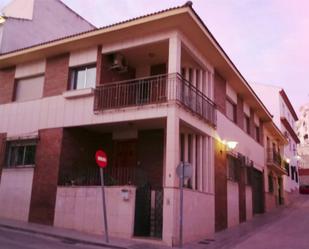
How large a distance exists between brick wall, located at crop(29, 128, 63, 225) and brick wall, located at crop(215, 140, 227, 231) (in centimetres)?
648

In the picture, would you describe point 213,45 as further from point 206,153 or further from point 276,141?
point 276,141

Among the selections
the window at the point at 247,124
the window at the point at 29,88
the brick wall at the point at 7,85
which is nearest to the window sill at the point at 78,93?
the window at the point at 29,88

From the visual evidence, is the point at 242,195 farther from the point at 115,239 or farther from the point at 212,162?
the point at 115,239

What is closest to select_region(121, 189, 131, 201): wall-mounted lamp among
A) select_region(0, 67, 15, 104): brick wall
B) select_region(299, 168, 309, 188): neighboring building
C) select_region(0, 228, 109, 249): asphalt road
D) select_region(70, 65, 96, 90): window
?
select_region(0, 228, 109, 249): asphalt road

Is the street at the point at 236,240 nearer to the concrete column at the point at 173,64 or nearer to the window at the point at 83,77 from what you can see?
the concrete column at the point at 173,64

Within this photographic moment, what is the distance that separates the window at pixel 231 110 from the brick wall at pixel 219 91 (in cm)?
112

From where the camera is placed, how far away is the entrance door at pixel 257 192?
22.8 metres

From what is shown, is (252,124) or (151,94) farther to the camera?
(252,124)

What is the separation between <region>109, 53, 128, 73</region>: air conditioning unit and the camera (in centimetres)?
1477

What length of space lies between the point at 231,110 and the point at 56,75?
9.02 meters

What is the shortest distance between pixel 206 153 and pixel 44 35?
37.7 feet

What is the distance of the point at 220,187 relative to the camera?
15.9 meters

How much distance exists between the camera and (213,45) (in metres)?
14.3

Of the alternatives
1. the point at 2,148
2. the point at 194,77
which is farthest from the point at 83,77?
the point at 2,148
